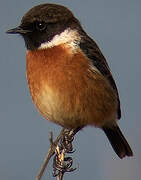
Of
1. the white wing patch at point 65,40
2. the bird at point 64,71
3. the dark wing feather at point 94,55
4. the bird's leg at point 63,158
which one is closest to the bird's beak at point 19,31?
the bird at point 64,71

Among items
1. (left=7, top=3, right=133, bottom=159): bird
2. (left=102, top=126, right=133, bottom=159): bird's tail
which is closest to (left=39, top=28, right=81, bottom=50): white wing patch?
(left=7, top=3, right=133, bottom=159): bird

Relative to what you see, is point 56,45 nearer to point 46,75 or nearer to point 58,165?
point 46,75

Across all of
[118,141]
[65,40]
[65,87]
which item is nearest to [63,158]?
[65,87]

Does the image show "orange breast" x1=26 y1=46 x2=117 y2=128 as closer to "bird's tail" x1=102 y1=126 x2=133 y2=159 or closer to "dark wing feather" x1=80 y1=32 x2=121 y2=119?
"dark wing feather" x1=80 y1=32 x2=121 y2=119

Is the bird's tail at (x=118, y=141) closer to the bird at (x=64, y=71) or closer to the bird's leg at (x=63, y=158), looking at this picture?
the bird at (x=64, y=71)

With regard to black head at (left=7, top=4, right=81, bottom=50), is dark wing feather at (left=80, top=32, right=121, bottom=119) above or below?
below

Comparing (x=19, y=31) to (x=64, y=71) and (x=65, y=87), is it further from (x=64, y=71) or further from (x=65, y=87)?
(x=65, y=87)

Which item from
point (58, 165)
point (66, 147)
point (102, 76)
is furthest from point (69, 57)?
point (58, 165)
